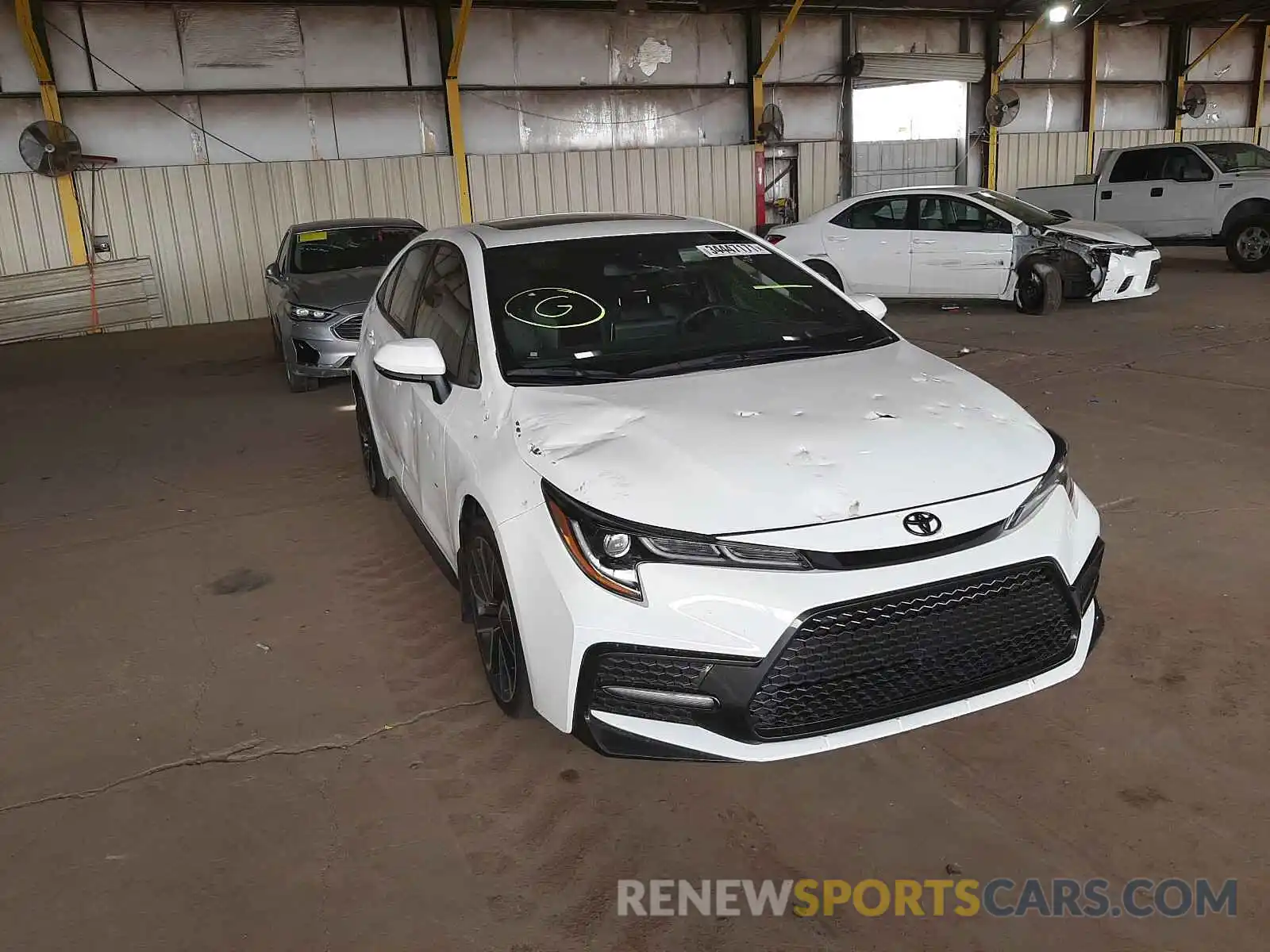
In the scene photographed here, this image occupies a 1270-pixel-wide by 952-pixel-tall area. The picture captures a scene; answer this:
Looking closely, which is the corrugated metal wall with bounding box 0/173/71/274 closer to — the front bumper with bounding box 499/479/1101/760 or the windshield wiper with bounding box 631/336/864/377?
the windshield wiper with bounding box 631/336/864/377

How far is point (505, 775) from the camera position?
279 cm

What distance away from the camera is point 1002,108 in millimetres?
18266

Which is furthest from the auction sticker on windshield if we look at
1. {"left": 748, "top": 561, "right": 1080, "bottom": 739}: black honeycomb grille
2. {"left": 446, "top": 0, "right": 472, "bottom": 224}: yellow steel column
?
{"left": 446, "top": 0, "right": 472, "bottom": 224}: yellow steel column

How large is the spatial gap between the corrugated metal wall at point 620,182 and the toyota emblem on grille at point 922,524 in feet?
44.2

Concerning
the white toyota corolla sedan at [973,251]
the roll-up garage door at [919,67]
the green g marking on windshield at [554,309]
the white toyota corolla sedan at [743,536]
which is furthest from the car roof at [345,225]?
the roll-up garage door at [919,67]

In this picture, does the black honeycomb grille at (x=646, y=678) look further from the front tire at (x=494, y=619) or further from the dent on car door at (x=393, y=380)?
the dent on car door at (x=393, y=380)

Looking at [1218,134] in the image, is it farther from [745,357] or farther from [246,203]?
[745,357]

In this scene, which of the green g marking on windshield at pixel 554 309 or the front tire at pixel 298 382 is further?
the front tire at pixel 298 382

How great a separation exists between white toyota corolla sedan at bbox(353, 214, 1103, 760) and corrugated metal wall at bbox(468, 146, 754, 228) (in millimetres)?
12439

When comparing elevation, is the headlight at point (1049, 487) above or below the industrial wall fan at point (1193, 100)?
below

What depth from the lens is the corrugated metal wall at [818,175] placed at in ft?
57.0

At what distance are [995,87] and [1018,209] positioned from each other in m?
9.63

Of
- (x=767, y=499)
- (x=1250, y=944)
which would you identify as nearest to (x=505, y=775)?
(x=767, y=499)

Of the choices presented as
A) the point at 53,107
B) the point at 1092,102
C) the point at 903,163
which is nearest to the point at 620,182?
the point at 903,163
